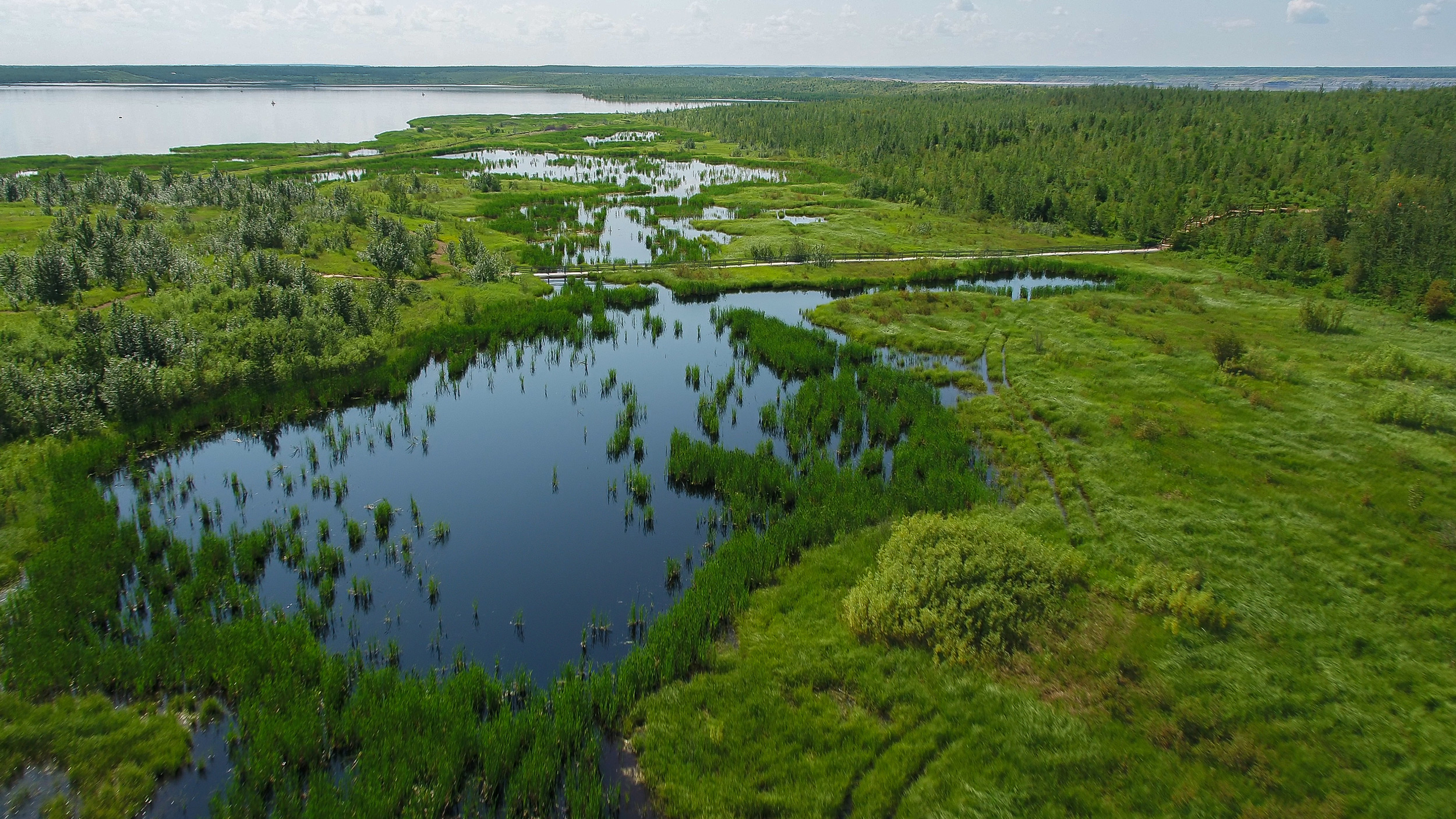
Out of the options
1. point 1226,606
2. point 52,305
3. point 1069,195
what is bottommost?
point 1226,606

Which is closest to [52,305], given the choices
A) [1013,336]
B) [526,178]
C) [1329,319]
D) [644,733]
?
[644,733]

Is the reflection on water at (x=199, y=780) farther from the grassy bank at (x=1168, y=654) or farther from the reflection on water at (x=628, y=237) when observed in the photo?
the reflection on water at (x=628, y=237)

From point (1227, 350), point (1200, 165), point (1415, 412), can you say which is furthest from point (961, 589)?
point (1200, 165)

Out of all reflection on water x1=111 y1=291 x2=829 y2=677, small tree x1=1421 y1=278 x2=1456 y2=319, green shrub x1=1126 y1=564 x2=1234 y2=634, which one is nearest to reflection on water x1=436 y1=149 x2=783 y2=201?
reflection on water x1=111 y1=291 x2=829 y2=677

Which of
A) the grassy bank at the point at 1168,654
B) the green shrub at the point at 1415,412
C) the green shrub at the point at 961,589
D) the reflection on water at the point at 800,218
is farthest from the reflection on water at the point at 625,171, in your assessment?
the green shrub at the point at 961,589

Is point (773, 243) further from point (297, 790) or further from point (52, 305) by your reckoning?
point (297, 790)

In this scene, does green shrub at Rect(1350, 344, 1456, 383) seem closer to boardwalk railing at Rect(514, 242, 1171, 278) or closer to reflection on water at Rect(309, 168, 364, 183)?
boardwalk railing at Rect(514, 242, 1171, 278)

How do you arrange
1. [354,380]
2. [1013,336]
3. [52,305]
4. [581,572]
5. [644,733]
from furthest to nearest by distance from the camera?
[1013,336] → [52,305] → [354,380] → [581,572] → [644,733]
